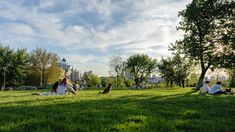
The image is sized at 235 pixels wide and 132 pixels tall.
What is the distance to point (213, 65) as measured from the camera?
4584cm

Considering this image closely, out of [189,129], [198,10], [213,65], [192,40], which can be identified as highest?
[198,10]

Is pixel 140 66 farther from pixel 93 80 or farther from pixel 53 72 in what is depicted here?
pixel 53 72

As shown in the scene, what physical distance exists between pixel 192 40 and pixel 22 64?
59.9 meters

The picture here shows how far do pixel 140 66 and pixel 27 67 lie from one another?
179 ft

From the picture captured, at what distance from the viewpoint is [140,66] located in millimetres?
140125

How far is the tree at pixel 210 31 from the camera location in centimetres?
4525

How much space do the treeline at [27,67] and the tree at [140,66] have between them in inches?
1560

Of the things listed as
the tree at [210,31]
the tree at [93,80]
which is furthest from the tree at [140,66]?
the tree at [210,31]

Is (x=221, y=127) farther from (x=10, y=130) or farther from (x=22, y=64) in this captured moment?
(x=22, y=64)

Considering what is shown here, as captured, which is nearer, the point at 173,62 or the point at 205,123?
the point at 205,123

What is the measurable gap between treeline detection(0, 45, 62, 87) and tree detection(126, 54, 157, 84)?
3962 centimetres

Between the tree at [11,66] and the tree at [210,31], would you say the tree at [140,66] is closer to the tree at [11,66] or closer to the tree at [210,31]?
the tree at [11,66]

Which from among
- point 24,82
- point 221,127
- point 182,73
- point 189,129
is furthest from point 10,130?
point 182,73

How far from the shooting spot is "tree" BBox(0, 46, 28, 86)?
90.7 meters
